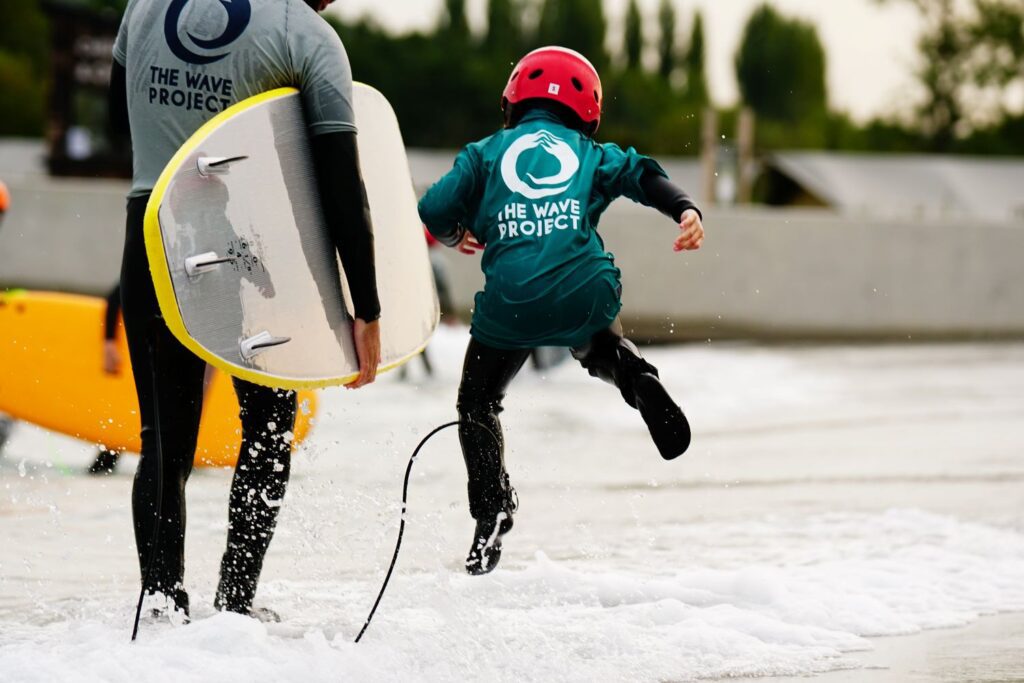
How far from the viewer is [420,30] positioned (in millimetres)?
88438

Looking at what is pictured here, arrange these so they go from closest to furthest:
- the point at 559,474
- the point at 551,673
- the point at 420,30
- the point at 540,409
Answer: the point at 551,673
the point at 559,474
the point at 540,409
the point at 420,30

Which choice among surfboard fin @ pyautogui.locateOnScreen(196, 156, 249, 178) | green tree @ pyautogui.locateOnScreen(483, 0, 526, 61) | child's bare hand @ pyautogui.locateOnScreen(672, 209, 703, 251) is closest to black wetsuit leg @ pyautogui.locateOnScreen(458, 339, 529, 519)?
child's bare hand @ pyautogui.locateOnScreen(672, 209, 703, 251)

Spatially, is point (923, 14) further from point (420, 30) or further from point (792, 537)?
point (792, 537)

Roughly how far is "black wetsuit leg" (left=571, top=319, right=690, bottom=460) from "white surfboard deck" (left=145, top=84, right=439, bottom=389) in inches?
28.4

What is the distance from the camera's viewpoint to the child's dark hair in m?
3.95

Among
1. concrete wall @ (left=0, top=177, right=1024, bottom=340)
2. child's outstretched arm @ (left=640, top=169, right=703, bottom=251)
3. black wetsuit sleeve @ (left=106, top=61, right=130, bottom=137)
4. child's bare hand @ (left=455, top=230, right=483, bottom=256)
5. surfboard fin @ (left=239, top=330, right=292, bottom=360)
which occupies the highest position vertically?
black wetsuit sleeve @ (left=106, top=61, right=130, bottom=137)

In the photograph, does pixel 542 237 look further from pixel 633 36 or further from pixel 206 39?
pixel 633 36

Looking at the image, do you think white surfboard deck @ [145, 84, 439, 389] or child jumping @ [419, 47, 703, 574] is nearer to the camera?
white surfboard deck @ [145, 84, 439, 389]

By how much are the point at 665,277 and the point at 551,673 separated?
42.7 feet

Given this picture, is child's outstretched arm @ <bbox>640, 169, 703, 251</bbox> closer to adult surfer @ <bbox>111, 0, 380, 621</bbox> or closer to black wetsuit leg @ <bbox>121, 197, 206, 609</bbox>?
adult surfer @ <bbox>111, 0, 380, 621</bbox>

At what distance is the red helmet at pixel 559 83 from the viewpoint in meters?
3.92

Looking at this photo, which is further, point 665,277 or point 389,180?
point 665,277

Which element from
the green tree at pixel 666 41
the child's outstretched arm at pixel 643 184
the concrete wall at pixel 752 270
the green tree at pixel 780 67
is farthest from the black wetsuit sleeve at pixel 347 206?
the green tree at pixel 666 41

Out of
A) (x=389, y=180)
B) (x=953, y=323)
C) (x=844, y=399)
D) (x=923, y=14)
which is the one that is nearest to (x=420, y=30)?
(x=923, y=14)
